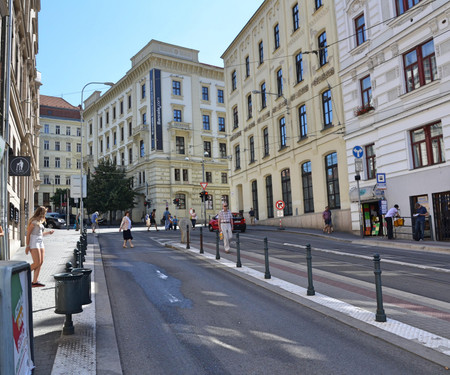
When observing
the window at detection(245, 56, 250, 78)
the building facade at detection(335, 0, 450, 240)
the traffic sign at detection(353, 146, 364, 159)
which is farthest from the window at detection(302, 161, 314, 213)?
the window at detection(245, 56, 250, 78)

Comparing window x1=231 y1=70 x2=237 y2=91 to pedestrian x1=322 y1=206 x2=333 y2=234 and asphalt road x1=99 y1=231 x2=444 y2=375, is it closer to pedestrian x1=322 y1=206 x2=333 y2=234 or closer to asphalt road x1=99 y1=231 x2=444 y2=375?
pedestrian x1=322 y1=206 x2=333 y2=234

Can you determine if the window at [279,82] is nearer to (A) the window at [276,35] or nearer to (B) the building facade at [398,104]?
(A) the window at [276,35]

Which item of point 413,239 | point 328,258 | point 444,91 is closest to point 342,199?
point 413,239

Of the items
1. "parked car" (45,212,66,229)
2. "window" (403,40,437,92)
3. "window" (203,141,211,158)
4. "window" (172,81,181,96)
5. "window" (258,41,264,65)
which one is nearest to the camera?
"window" (403,40,437,92)

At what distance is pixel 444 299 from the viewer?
710 centimetres

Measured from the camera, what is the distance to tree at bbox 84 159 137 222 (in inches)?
1880

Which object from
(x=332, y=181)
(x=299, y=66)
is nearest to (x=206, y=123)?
(x=299, y=66)

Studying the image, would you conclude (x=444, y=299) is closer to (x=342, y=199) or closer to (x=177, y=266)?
(x=177, y=266)

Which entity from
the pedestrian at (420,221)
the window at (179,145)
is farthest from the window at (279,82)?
the window at (179,145)

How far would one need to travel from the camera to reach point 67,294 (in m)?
5.33

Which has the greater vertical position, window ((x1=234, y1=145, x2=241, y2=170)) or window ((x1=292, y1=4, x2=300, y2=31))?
window ((x1=292, y1=4, x2=300, y2=31))

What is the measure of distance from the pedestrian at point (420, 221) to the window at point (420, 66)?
214 inches

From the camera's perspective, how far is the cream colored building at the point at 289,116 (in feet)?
81.2

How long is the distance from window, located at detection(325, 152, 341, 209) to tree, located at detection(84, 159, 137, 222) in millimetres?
28677
